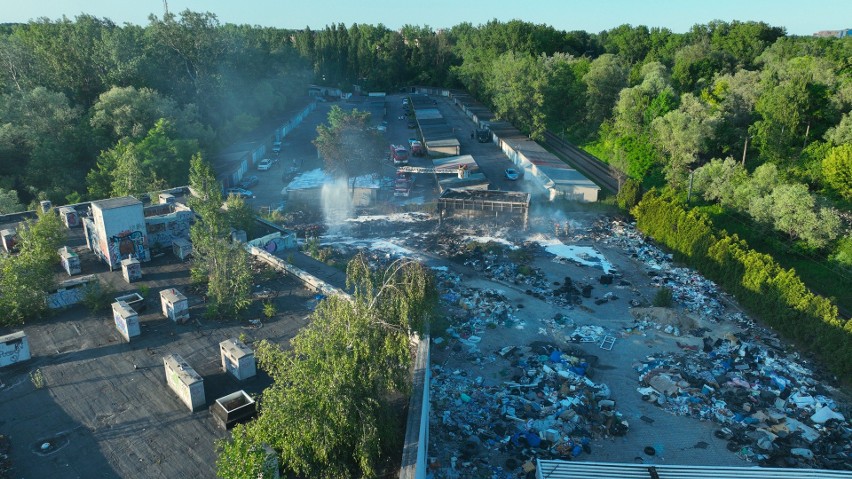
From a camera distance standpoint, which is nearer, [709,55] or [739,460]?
[739,460]

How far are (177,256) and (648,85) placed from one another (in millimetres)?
44986

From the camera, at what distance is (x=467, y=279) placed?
29.0 metres

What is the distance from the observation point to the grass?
2783 centimetres

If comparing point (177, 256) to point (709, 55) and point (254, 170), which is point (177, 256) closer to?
point (254, 170)

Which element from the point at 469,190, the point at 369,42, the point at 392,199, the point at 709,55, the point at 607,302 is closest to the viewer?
the point at 607,302

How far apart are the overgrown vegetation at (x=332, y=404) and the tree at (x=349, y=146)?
31.5 m

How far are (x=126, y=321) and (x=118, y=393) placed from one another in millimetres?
2676

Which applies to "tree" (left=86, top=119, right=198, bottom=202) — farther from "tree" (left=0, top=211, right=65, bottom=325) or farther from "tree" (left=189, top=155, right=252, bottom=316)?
"tree" (left=0, top=211, right=65, bottom=325)

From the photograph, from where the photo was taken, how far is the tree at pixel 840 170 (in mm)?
32188

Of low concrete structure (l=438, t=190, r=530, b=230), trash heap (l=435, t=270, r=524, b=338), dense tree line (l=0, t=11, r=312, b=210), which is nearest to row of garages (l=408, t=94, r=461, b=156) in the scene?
low concrete structure (l=438, t=190, r=530, b=230)

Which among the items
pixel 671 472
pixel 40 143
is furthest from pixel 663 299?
pixel 40 143

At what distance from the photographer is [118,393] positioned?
43.4 feet

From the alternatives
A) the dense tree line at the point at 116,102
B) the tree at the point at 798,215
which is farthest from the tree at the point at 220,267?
the tree at the point at 798,215

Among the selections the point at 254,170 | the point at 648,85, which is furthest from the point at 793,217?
the point at 254,170
